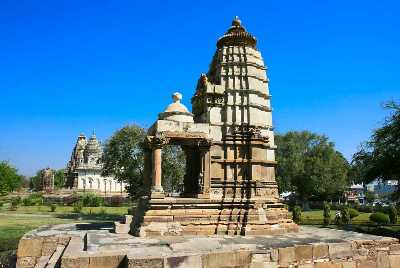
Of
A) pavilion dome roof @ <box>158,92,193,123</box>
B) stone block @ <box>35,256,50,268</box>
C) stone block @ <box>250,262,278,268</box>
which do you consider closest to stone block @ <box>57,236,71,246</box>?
stone block @ <box>35,256,50,268</box>

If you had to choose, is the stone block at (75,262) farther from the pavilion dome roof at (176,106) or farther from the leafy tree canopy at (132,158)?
the leafy tree canopy at (132,158)

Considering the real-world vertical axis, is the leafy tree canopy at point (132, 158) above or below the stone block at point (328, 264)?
above

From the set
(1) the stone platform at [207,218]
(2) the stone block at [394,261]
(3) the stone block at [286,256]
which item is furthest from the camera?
(1) the stone platform at [207,218]

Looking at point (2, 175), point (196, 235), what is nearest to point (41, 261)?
point (196, 235)

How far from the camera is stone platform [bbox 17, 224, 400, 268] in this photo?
324 inches

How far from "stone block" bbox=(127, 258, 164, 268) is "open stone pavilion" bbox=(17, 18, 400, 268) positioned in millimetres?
261

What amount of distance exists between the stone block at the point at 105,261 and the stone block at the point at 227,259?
1.86 meters

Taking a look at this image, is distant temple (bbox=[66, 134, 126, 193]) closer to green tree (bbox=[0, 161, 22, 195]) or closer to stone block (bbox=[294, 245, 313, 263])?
green tree (bbox=[0, 161, 22, 195])

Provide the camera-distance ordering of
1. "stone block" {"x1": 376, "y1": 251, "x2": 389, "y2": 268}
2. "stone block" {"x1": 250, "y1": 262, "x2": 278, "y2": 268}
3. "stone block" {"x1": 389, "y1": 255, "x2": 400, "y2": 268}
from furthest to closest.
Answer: "stone block" {"x1": 389, "y1": 255, "x2": 400, "y2": 268}, "stone block" {"x1": 376, "y1": 251, "x2": 389, "y2": 268}, "stone block" {"x1": 250, "y1": 262, "x2": 278, "y2": 268}

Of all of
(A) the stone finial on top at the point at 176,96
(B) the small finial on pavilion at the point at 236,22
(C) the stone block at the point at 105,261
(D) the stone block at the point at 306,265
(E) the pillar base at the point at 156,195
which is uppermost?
(B) the small finial on pavilion at the point at 236,22

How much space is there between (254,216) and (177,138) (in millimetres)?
3643

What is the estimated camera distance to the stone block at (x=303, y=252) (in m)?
9.83

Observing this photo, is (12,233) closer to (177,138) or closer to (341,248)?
(177,138)

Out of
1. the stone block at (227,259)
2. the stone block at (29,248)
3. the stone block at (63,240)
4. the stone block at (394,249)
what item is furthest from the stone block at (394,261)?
the stone block at (29,248)
